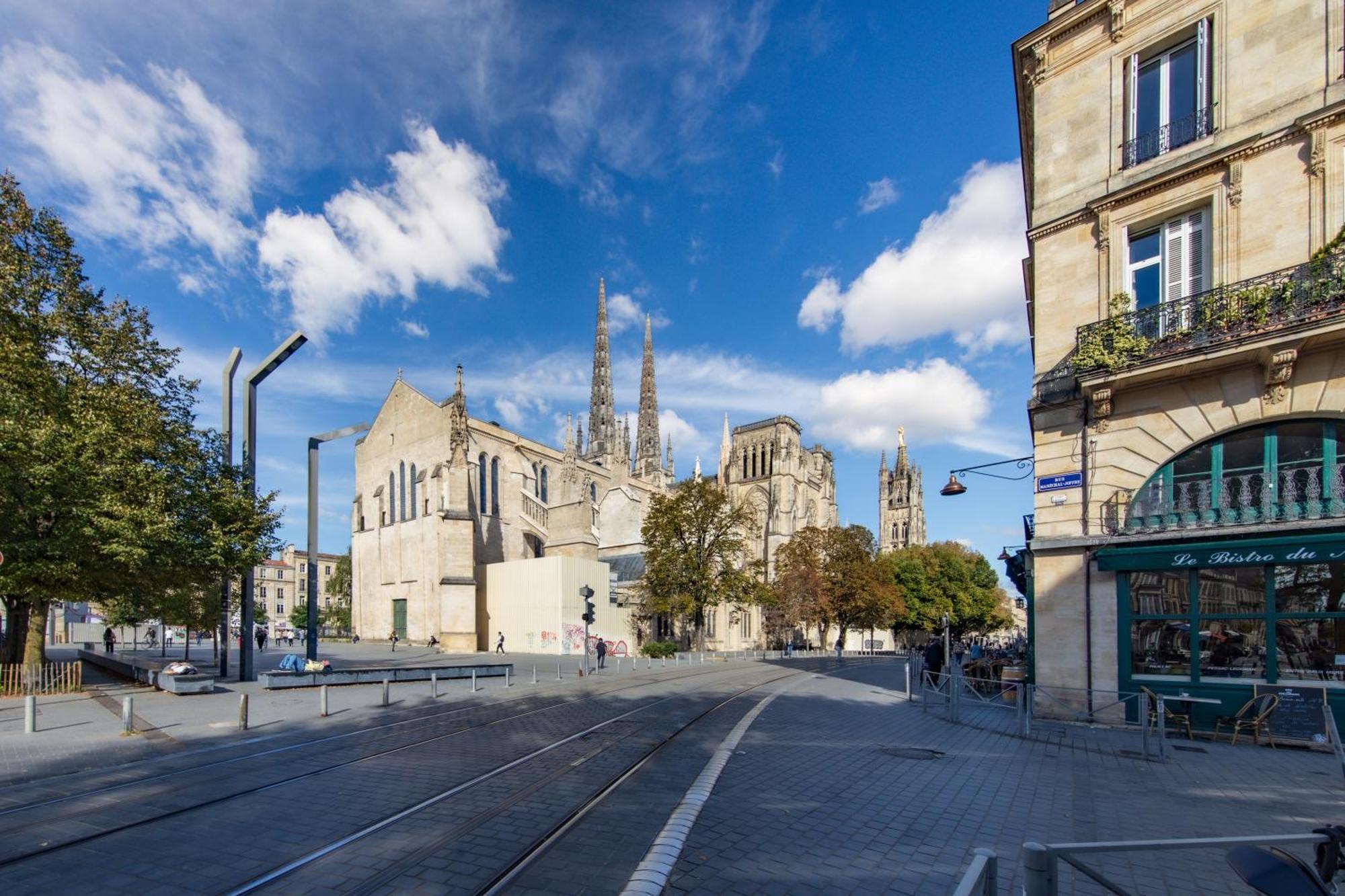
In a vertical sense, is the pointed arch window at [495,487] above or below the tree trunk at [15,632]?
above

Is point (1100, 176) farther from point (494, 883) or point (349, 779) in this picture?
point (349, 779)

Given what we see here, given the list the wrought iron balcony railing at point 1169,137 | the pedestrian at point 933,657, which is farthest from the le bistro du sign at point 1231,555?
the wrought iron balcony railing at point 1169,137

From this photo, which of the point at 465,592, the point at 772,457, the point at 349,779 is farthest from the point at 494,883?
the point at 772,457

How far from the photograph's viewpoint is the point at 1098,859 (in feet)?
14.2

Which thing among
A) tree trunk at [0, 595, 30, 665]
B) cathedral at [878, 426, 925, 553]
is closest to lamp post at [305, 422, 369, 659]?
tree trunk at [0, 595, 30, 665]

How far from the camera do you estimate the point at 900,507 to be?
9562cm

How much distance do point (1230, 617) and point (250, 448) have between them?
77.5ft

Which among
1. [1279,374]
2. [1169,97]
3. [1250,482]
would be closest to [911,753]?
[1250,482]

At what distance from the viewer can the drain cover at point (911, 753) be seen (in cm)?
923

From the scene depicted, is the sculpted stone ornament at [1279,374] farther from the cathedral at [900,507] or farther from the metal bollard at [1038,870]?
the cathedral at [900,507]

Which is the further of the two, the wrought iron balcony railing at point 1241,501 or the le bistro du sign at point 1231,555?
the wrought iron balcony railing at point 1241,501

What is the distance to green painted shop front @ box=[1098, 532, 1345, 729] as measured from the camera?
32.1 ft

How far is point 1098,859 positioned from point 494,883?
4120 mm

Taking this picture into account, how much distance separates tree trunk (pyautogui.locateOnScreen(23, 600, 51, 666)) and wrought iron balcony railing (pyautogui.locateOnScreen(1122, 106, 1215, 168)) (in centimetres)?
2613
